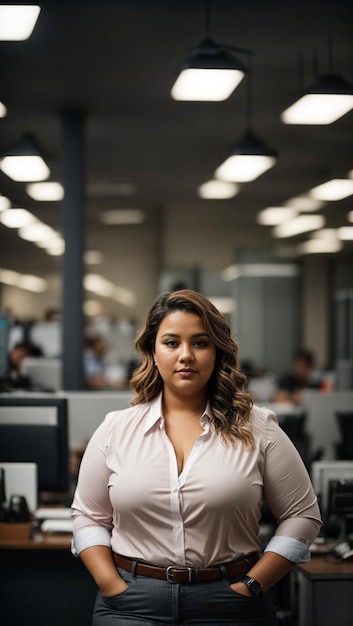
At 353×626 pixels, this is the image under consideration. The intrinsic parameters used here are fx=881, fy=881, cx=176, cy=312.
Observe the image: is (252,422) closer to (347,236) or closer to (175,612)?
(175,612)

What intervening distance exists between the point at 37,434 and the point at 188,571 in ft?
5.57

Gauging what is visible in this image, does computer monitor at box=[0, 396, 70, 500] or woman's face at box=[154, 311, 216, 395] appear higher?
woman's face at box=[154, 311, 216, 395]

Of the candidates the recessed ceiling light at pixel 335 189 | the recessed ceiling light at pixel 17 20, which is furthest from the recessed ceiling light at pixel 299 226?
the recessed ceiling light at pixel 17 20

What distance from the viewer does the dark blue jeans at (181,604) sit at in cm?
228

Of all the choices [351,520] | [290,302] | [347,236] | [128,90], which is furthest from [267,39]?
[290,302]

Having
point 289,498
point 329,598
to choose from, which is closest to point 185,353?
point 289,498

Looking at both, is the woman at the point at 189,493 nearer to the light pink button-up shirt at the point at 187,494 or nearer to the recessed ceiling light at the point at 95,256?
the light pink button-up shirt at the point at 187,494

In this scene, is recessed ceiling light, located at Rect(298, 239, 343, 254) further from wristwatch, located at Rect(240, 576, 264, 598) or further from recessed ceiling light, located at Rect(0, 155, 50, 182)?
wristwatch, located at Rect(240, 576, 264, 598)

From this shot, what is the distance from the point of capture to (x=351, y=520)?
395 cm

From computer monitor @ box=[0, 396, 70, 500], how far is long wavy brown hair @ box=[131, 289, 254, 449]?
54.5 inches

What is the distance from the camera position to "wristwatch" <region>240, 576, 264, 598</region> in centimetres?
230

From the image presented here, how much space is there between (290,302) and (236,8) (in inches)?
404

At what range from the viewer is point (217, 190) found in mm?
12398

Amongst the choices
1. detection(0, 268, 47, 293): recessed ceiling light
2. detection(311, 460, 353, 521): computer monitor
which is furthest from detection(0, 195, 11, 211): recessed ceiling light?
detection(0, 268, 47, 293): recessed ceiling light
